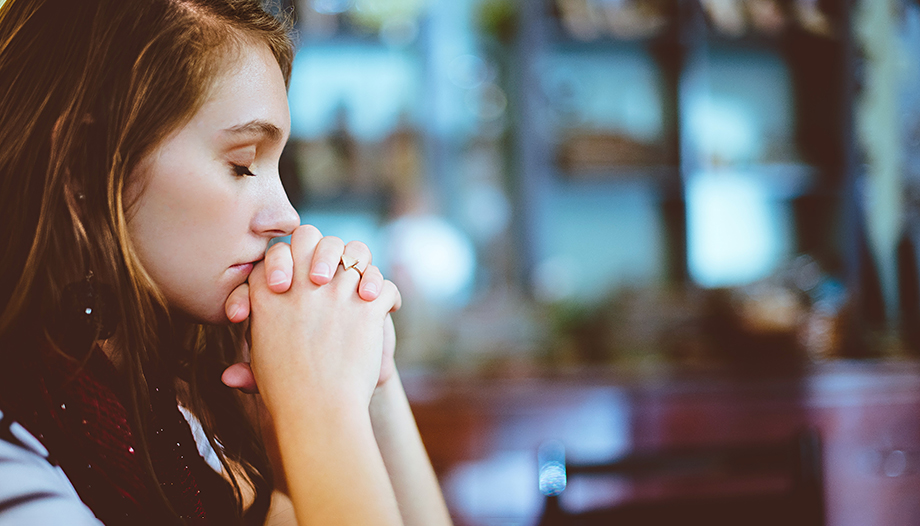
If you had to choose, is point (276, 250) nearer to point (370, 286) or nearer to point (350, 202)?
point (370, 286)

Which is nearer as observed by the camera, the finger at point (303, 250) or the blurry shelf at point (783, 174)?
the finger at point (303, 250)

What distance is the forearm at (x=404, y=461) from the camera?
2.03 ft

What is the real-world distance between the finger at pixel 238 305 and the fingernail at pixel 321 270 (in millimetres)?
58

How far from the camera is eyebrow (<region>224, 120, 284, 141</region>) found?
1.50 feet

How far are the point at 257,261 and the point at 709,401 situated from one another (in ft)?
5.18

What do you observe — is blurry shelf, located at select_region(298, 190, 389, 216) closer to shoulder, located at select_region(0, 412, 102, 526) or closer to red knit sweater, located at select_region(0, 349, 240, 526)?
red knit sweater, located at select_region(0, 349, 240, 526)

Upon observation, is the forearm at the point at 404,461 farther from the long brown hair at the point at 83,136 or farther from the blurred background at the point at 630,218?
the blurred background at the point at 630,218

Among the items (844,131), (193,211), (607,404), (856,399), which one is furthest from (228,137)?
(844,131)

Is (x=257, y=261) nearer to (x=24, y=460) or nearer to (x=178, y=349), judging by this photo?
(x=178, y=349)

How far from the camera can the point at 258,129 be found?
469 mm

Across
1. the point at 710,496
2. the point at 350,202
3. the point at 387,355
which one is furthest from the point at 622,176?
the point at 387,355

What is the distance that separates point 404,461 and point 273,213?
0.96ft

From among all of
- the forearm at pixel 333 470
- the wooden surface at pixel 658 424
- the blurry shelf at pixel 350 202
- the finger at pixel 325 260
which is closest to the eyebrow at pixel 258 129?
the finger at pixel 325 260

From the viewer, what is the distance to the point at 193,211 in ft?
1.50
